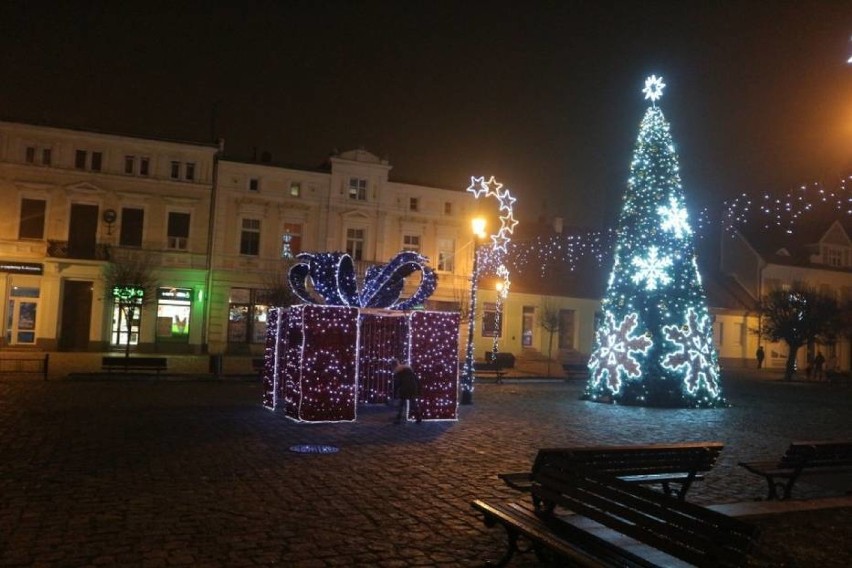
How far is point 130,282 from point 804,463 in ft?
92.7

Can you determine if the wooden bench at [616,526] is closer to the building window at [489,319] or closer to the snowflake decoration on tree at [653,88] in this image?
the snowflake decoration on tree at [653,88]

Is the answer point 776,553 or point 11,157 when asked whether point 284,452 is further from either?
point 11,157

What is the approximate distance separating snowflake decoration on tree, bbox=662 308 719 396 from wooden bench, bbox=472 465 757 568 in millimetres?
15311

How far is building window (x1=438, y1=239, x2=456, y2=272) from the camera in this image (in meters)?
41.5

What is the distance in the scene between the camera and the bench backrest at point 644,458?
6844 millimetres

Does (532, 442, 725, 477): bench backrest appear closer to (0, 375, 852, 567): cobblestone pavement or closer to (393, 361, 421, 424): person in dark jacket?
(0, 375, 852, 567): cobblestone pavement

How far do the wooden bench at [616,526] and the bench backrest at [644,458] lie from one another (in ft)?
1.50

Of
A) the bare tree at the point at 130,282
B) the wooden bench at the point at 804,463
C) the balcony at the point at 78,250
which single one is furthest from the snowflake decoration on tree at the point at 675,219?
the balcony at the point at 78,250

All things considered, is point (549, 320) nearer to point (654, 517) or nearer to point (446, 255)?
point (446, 255)

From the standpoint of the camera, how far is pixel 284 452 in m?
11.0

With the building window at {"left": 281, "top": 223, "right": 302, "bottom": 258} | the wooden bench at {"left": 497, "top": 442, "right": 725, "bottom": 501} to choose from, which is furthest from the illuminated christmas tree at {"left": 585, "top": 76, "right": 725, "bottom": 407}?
the building window at {"left": 281, "top": 223, "right": 302, "bottom": 258}

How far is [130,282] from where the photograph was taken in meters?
31.2

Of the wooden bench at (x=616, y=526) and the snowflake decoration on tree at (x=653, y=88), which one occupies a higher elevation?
the snowflake decoration on tree at (x=653, y=88)

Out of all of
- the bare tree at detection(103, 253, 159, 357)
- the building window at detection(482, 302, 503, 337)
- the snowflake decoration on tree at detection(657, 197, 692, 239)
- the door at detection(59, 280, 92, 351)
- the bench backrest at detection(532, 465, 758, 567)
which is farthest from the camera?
the building window at detection(482, 302, 503, 337)
